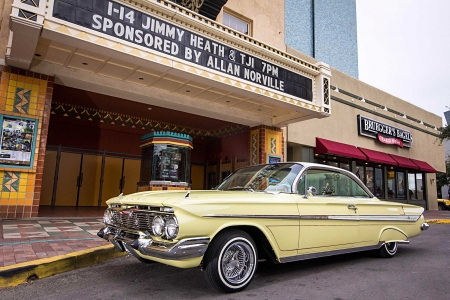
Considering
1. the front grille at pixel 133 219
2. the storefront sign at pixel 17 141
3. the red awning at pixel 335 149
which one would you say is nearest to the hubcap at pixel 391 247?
the front grille at pixel 133 219

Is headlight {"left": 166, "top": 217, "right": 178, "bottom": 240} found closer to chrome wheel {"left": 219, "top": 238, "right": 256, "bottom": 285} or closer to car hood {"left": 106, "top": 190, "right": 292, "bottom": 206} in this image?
car hood {"left": 106, "top": 190, "right": 292, "bottom": 206}

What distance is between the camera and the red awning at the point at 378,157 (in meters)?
16.9

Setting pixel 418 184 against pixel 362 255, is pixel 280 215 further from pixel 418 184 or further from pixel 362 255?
pixel 418 184

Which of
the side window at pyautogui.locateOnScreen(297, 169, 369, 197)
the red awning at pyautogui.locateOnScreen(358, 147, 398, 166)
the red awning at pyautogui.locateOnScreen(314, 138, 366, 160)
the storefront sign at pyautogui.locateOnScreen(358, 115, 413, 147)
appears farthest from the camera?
the storefront sign at pyautogui.locateOnScreen(358, 115, 413, 147)

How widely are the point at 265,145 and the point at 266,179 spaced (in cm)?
793

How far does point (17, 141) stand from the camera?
727 centimetres

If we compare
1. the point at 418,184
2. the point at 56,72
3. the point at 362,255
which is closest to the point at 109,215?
the point at 362,255

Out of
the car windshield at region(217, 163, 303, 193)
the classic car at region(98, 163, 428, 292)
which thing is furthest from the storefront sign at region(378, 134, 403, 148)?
the car windshield at region(217, 163, 303, 193)

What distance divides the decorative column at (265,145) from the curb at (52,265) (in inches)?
314

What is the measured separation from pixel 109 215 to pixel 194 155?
11.5 metres

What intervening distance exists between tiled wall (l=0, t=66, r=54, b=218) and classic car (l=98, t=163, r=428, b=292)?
455cm

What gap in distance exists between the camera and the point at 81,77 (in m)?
8.33

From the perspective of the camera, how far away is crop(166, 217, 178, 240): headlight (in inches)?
116

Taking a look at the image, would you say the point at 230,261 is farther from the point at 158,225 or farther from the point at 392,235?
the point at 392,235
